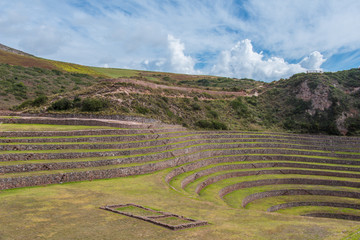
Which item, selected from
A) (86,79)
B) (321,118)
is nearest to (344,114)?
(321,118)

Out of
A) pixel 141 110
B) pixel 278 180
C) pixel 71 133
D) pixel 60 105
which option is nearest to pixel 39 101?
pixel 60 105

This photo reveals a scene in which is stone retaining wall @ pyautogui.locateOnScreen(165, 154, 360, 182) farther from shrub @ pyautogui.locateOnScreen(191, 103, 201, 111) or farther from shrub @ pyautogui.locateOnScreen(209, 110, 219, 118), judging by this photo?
shrub @ pyautogui.locateOnScreen(191, 103, 201, 111)

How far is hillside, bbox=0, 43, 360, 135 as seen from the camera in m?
35.2

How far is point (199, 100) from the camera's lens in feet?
166

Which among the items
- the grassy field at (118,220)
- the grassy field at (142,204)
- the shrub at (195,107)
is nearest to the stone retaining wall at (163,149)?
the grassy field at (142,204)

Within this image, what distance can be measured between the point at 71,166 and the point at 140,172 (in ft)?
16.1

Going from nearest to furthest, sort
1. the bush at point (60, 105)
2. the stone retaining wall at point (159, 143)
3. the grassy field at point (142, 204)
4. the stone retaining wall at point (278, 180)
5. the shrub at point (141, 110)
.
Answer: the grassy field at point (142, 204)
the stone retaining wall at point (159, 143)
the stone retaining wall at point (278, 180)
the bush at point (60, 105)
the shrub at point (141, 110)

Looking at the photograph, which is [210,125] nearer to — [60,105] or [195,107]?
[195,107]

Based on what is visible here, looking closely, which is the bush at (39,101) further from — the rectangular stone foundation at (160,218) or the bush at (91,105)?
the rectangular stone foundation at (160,218)

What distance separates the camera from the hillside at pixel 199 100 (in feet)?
115

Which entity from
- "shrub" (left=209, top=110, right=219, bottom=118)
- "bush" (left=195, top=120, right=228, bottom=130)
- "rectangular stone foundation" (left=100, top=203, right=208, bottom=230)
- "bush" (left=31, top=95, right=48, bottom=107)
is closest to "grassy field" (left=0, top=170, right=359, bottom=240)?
"rectangular stone foundation" (left=100, top=203, right=208, bottom=230)

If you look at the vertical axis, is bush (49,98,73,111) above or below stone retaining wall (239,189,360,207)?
above

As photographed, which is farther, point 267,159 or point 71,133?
point 267,159

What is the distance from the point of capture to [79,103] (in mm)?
32500
